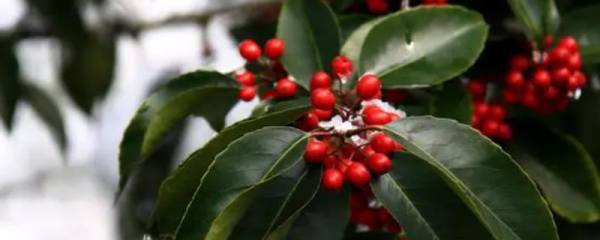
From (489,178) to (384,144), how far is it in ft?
0.29

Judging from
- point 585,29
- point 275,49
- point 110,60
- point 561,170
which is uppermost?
point 110,60

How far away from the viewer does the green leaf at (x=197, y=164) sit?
2.35 ft

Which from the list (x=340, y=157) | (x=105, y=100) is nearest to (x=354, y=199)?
(x=340, y=157)

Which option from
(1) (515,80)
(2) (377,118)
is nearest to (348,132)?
(2) (377,118)

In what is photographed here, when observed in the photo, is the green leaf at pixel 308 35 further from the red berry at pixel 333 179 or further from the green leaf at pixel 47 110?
the green leaf at pixel 47 110

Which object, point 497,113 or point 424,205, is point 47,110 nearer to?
point 497,113

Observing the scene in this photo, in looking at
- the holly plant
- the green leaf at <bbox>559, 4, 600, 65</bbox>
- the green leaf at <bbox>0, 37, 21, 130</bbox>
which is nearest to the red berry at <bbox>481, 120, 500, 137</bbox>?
the holly plant

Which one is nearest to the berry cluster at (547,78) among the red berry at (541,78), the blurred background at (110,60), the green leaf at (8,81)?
the red berry at (541,78)

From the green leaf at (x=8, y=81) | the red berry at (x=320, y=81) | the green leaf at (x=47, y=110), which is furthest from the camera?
the green leaf at (x=47, y=110)

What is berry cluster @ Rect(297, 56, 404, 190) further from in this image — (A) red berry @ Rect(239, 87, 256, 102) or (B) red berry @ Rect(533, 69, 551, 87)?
(B) red berry @ Rect(533, 69, 551, 87)

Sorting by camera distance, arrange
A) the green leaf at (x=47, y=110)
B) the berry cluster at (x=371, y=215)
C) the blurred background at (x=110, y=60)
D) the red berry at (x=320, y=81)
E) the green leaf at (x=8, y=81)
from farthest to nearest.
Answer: the green leaf at (x=47, y=110) → the green leaf at (x=8, y=81) → the blurred background at (x=110, y=60) → the berry cluster at (x=371, y=215) → the red berry at (x=320, y=81)

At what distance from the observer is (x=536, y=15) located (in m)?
0.89

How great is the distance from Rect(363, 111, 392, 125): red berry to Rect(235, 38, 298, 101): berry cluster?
11cm

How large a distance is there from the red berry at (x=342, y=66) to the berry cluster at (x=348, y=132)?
0.05ft
